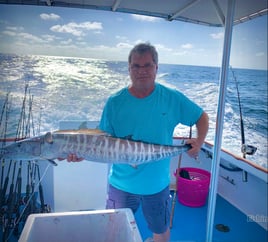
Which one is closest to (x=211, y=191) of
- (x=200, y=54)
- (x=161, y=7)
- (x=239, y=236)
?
(x=239, y=236)

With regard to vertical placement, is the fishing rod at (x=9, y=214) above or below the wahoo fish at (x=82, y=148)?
below

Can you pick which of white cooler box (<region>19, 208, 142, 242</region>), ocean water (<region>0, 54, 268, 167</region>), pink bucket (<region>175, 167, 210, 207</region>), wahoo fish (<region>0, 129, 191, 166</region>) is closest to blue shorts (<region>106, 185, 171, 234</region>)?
white cooler box (<region>19, 208, 142, 242</region>)

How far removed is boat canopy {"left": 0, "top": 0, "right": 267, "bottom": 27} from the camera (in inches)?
51.3

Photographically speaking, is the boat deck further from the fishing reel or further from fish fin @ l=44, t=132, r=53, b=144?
fish fin @ l=44, t=132, r=53, b=144

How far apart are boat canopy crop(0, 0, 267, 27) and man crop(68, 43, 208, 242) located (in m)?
0.39

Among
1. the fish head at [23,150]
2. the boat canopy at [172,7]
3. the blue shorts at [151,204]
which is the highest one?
the boat canopy at [172,7]

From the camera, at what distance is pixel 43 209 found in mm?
1951

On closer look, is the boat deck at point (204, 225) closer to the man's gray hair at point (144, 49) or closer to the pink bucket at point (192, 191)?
the pink bucket at point (192, 191)

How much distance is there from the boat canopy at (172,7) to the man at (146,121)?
39 cm

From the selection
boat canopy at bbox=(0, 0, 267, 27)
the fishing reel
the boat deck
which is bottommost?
Answer: the boat deck

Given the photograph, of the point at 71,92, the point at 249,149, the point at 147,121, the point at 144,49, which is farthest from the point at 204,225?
the point at 71,92

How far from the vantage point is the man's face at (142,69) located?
1.17 meters

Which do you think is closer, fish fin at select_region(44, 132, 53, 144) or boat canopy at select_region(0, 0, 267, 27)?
fish fin at select_region(44, 132, 53, 144)

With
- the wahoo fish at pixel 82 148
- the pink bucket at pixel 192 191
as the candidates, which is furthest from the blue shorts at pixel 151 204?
the pink bucket at pixel 192 191
